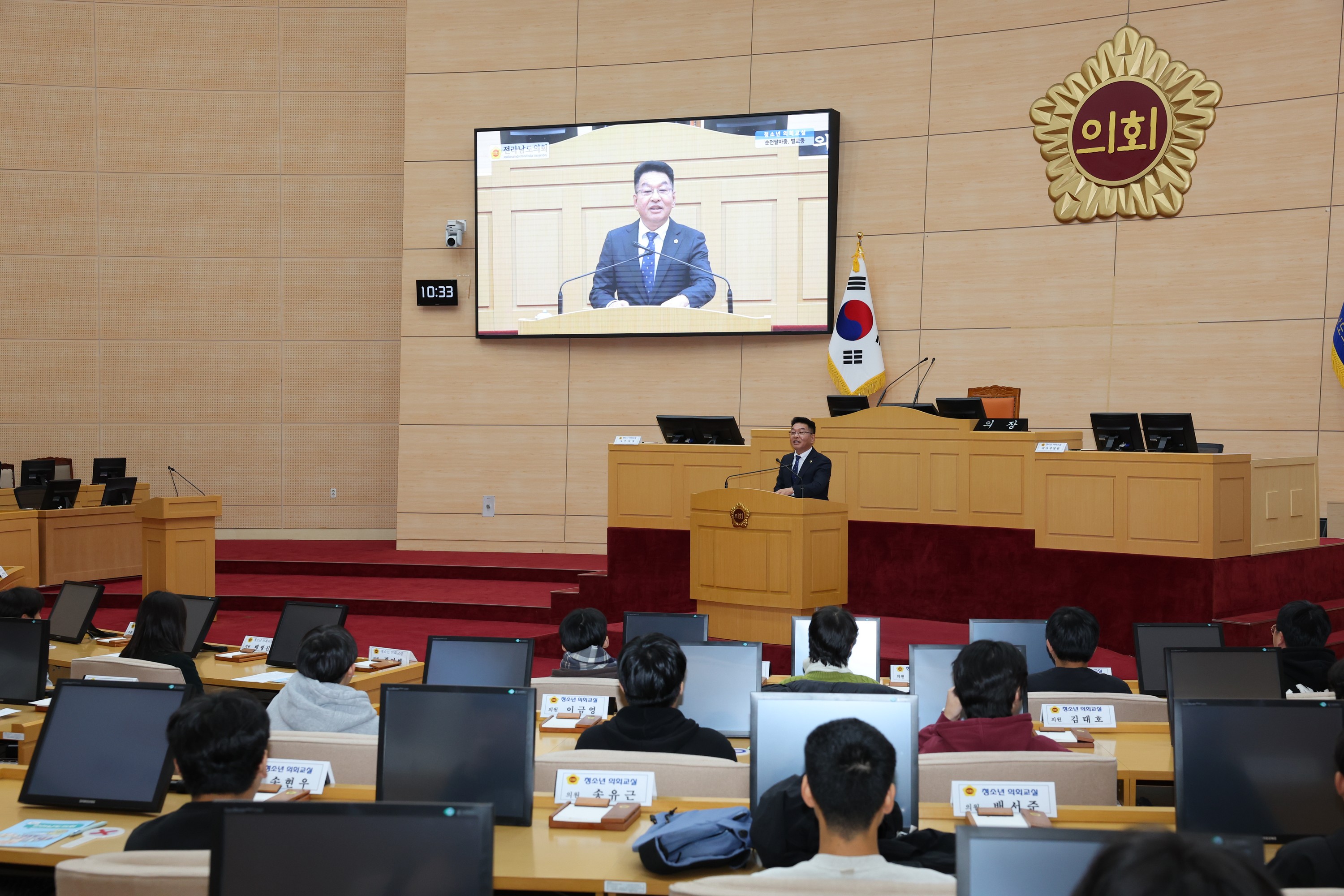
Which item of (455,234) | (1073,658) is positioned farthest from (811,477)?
(455,234)

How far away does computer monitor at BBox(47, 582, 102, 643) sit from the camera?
17.1 ft

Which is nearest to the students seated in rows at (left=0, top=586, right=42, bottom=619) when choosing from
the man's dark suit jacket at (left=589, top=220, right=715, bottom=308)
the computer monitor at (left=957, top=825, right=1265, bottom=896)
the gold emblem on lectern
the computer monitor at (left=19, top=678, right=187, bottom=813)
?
the computer monitor at (left=19, top=678, right=187, bottom=813)

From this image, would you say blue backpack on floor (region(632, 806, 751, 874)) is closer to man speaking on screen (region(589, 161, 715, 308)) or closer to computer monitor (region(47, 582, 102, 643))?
computer monitor (region(47, 582, 102, 643))

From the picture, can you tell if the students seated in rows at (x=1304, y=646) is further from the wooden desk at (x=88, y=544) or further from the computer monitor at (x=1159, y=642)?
the wooden desk at (x=88, y=544)

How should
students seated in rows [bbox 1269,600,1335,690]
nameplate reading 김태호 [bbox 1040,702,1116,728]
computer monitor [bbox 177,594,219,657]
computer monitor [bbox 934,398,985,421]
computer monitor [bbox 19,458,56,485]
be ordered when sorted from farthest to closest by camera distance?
computer monitor [bbox 19,458,56,485], computer monitor [bbox 934,398,985,421], computer monitor [bbox 177,594,219,657], students seated in rows [bbox 1269,600,1335,690], nameplate reading 김태호 [bbox 1040,702,1116,728]

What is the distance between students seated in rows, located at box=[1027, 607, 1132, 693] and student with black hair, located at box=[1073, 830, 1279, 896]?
314 cm

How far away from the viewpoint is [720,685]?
374cm

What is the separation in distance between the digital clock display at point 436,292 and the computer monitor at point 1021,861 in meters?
9.95

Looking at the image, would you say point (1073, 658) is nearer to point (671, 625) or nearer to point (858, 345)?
point (671, 625)

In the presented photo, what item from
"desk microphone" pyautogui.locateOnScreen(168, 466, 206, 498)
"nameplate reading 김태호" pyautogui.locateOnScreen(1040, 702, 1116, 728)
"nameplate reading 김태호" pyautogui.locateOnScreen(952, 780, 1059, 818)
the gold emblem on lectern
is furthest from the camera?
"desk microphone" pyautogui.locateOnScreen(168, 466, 206, 498)

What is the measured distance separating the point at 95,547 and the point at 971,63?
8703mm

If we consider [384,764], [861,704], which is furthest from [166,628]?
[861,704]

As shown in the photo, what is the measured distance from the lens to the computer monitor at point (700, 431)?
776cm

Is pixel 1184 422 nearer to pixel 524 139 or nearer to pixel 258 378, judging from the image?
pixel 524 139
